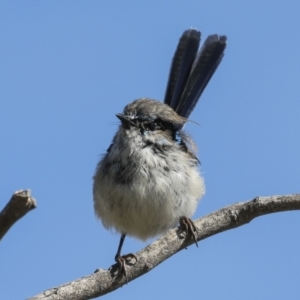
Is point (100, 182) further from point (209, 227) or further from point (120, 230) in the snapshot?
point (209, 227)

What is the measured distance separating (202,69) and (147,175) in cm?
210

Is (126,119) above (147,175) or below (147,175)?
above

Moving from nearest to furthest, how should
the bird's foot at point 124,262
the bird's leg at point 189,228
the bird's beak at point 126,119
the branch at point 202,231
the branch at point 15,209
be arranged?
the branch at point 15,209 < the branch at point 202,231 < the bird's foot at point 124,262 < the bird's leg at point 189,228 < the bird's beak at point 126,119

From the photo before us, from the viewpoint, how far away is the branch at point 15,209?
169cm

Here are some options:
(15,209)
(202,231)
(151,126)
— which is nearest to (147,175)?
(151,126)

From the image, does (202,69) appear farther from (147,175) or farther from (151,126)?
(147,175)

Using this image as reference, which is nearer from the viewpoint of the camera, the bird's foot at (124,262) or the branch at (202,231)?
the branch at (202,231)

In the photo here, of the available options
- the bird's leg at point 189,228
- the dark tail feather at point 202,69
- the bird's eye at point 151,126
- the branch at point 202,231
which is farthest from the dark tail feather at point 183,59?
the branch at point 202,231

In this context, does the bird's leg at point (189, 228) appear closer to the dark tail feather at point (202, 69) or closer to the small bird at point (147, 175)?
the small bird at point (147, 175)

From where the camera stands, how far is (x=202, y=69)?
6656mm

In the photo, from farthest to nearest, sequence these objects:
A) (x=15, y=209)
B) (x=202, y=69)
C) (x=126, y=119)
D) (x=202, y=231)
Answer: (x=202, y=69), (x=126, y=119), (x=202, y=231), (x=15, y=209)

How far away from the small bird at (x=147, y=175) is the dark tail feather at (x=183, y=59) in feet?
3.51

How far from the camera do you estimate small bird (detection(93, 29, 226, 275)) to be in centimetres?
496

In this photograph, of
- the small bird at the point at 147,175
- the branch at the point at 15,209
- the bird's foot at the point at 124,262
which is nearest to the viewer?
the branch at the point at 15,209
